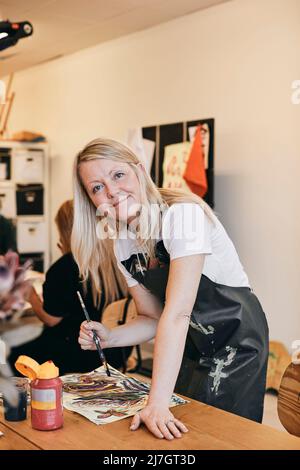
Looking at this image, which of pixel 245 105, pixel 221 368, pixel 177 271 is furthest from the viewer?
pixel 245 105

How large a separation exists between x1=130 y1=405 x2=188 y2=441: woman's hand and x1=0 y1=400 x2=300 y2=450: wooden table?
0.01 meters

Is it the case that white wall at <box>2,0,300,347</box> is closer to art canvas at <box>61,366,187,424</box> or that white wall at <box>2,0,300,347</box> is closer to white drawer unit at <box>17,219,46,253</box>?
white drawer unit at <box>17,219,46,253</box>

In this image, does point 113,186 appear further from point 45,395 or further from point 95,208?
point 45,395

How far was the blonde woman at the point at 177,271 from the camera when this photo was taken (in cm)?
165

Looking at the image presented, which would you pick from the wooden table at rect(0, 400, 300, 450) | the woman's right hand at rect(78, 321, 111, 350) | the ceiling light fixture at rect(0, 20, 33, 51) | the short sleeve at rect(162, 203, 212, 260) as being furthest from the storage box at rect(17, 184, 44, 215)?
the wooden table at rect(0, 400, 300, 450)

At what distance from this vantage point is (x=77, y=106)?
6094mm

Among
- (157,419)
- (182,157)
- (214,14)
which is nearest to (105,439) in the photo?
(157,419)

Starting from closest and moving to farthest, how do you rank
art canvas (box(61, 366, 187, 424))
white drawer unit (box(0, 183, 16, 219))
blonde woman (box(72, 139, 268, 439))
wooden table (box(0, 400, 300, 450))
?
wooden table (box(0, 400, 300, 450)) < art canvas (box(61, 366, 187, 424)) < blonde woman (box(72, 139, 268, 439)) < white drawer unit (box(0, 183, 16, 219))

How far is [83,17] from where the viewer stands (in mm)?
4719

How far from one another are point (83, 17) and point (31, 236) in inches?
98.1

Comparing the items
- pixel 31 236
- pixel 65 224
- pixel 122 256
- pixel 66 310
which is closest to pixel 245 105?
pixel 65 224

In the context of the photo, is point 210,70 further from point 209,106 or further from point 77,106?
point 77,106

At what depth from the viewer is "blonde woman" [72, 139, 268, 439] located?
5.43 feet

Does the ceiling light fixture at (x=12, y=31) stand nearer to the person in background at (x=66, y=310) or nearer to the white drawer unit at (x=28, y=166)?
the person in background at (x=66, y=310)
